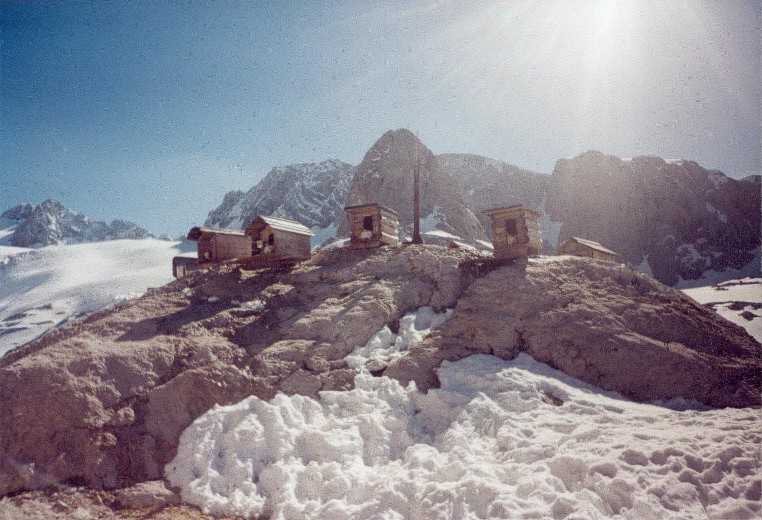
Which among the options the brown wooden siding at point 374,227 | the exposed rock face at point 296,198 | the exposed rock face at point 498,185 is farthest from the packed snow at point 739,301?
the exposed rock face at point 296,198

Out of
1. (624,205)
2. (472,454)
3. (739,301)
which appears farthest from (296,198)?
(472,454)

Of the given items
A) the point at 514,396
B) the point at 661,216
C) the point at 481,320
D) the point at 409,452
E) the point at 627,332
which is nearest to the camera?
the point at 409,452

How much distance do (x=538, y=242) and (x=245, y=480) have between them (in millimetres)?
17045

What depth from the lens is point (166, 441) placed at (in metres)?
8.50

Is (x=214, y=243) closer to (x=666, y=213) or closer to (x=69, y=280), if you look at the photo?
(x=69, y=280)

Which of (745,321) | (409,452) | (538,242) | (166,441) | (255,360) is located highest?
(538,242)

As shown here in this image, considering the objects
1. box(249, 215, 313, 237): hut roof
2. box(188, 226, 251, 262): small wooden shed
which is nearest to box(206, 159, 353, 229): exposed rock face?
box(188, 226, 251, 262): small wooden shed

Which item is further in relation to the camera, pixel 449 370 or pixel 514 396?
pixel 449 370

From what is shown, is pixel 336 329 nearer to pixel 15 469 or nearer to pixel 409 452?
pixel 409 452

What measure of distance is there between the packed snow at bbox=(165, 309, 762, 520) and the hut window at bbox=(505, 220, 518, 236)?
1019cm

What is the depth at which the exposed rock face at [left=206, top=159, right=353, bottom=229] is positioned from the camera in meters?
157

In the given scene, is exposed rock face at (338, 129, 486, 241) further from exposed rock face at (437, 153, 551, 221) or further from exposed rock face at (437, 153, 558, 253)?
exposed rock face at (437, 153, 551, 221)

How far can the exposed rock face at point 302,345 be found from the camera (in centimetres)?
823

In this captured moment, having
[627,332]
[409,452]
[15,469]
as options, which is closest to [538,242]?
[627,332]
